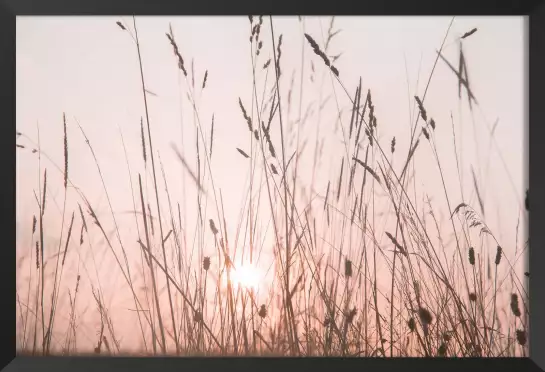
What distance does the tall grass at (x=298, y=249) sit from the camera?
69.5 inches

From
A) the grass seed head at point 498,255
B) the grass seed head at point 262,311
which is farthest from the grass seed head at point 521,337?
the grass seed head at point 262,311

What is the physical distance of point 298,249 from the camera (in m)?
1.78

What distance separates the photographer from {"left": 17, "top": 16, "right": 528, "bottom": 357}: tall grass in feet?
A: 5.79

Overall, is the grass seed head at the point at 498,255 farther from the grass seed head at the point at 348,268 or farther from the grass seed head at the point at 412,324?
the grass seed head at the point at 348,268

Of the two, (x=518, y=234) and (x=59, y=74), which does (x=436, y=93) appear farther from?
(x=59, y=74)

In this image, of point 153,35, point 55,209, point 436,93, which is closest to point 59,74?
point 153,35

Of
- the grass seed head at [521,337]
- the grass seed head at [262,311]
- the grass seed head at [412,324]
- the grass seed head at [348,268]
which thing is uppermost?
the grass seed head at [348,268]

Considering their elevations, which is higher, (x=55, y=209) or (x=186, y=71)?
(x=186, y=71)

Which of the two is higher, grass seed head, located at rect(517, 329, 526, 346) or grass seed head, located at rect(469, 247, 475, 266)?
grass seed head, located at rect(469, 247, 475, 266)

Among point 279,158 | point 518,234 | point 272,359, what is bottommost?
point 272,359

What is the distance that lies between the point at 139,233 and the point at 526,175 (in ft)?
4.20

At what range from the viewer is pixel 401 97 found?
69.4 inches

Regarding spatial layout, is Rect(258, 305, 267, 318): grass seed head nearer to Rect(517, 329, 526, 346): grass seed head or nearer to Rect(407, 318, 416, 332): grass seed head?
Rect(407, 318, 416, 332): grass seed head

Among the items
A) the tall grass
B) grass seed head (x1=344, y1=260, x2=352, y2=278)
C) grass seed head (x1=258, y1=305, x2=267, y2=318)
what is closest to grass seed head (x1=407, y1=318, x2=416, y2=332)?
the tall grass
